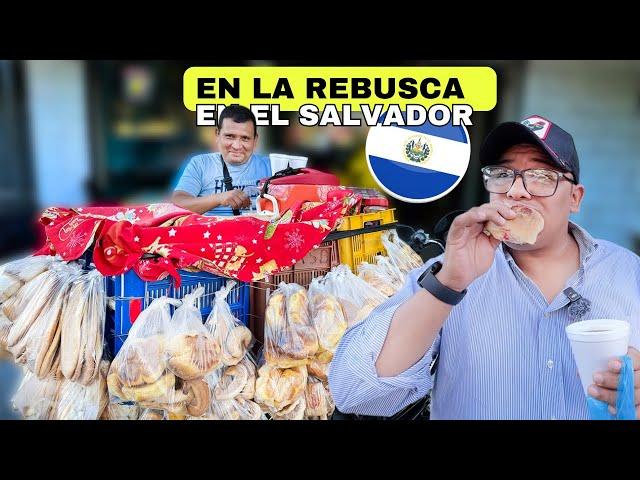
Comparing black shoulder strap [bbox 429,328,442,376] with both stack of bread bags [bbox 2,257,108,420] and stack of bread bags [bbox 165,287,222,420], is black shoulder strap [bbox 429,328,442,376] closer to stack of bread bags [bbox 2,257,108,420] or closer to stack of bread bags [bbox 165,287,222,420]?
stack of bread bags [bbox 165,287,222,420]

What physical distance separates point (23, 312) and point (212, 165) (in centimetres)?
104

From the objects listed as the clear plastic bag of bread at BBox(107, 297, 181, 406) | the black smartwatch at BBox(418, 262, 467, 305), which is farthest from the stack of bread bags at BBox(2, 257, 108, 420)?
the black smartwatch at BBox(418, 262, 467, 305)

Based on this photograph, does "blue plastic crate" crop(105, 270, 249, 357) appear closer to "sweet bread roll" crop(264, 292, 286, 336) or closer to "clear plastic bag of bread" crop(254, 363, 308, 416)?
"sweet bread roll" crop(264, 292, 286, 336)

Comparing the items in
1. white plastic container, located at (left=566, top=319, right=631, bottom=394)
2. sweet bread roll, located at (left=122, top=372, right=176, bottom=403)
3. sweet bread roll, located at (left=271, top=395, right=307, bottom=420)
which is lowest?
sweet bread roll, located at (left=271, top=395, right=307, bottom=420)

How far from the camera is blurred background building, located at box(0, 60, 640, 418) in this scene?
284 cm

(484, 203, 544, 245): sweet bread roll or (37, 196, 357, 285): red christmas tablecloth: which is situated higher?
(484, 203, 544, 245): sweet bread roll

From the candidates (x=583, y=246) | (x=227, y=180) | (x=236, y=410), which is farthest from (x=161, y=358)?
(x=583, y=246)

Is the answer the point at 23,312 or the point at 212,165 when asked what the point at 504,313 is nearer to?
the point at 212,165

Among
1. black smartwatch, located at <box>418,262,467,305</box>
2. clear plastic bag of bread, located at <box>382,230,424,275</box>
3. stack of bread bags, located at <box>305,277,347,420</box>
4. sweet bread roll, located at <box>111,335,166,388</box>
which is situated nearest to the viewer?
black smartwatch, located at <box>418,262,467,305</box>

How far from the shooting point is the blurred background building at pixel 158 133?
2.84 meters

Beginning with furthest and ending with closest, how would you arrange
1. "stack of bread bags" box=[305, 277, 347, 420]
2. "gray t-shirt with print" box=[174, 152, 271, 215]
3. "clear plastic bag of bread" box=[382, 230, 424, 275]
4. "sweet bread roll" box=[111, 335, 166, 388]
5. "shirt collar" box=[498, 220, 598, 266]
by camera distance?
1. "clear plastic bag of bread" box=[382, 230, 424, 275]
2. "gray t-shirt with print" box=[174, 152, 271, 215]
3. "stack of bread bags" box=[305, 277, 347, 420]
4. "sweet bread roll" box=[111, 335, 166, 388]
5. "shirt collar" box=[498, 220, 598, 266]

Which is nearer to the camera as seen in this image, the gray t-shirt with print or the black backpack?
the black backpack

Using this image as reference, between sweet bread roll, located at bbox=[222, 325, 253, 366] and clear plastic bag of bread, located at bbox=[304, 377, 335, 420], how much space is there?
359mm

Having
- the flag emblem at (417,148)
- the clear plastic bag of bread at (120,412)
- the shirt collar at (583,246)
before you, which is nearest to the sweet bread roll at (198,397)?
the clear plastic bag of bread at (120,412)
